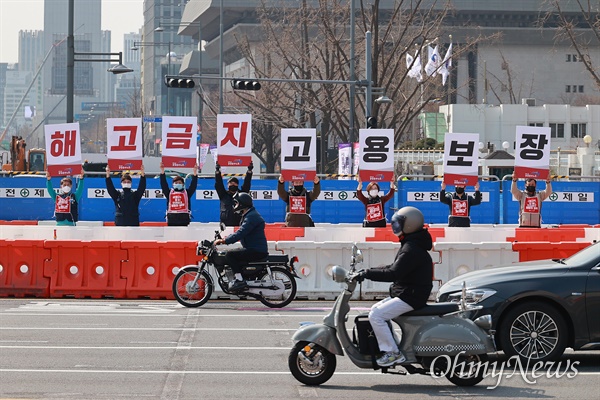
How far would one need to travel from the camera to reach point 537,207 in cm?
2606

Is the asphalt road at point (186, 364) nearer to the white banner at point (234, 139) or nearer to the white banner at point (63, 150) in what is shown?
the white banner at point (63, 150)

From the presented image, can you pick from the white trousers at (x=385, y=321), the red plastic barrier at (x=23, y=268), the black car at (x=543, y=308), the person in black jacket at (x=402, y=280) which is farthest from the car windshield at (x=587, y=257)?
the red plastic barrier at (x=23, y=268)

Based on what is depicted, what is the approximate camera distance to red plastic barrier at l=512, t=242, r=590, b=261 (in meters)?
19.3

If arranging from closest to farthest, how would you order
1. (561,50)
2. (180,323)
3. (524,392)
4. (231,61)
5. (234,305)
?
(524,392)
(180,323)
(234,305)
(561,50)
(231,61)

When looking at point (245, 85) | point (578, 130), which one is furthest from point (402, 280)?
point (578, 130)

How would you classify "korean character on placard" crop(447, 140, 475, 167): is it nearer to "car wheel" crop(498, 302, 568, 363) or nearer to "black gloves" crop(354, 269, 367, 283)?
"car wheel" crop(498, 302, 568, 363)

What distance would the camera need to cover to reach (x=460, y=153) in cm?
2772

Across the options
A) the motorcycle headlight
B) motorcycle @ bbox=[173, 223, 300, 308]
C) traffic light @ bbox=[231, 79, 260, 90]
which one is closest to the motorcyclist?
motorcycle @ bbox=[173, 223, 300, 308]

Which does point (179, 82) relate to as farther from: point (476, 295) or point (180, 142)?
point (476, 295)

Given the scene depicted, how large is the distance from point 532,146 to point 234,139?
667cm

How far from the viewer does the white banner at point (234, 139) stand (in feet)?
88.8

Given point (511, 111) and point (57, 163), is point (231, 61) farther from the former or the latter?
point (57, 163)

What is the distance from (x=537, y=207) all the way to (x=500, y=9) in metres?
97.5

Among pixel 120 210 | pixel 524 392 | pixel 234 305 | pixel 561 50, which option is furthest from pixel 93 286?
pixel 561 50
